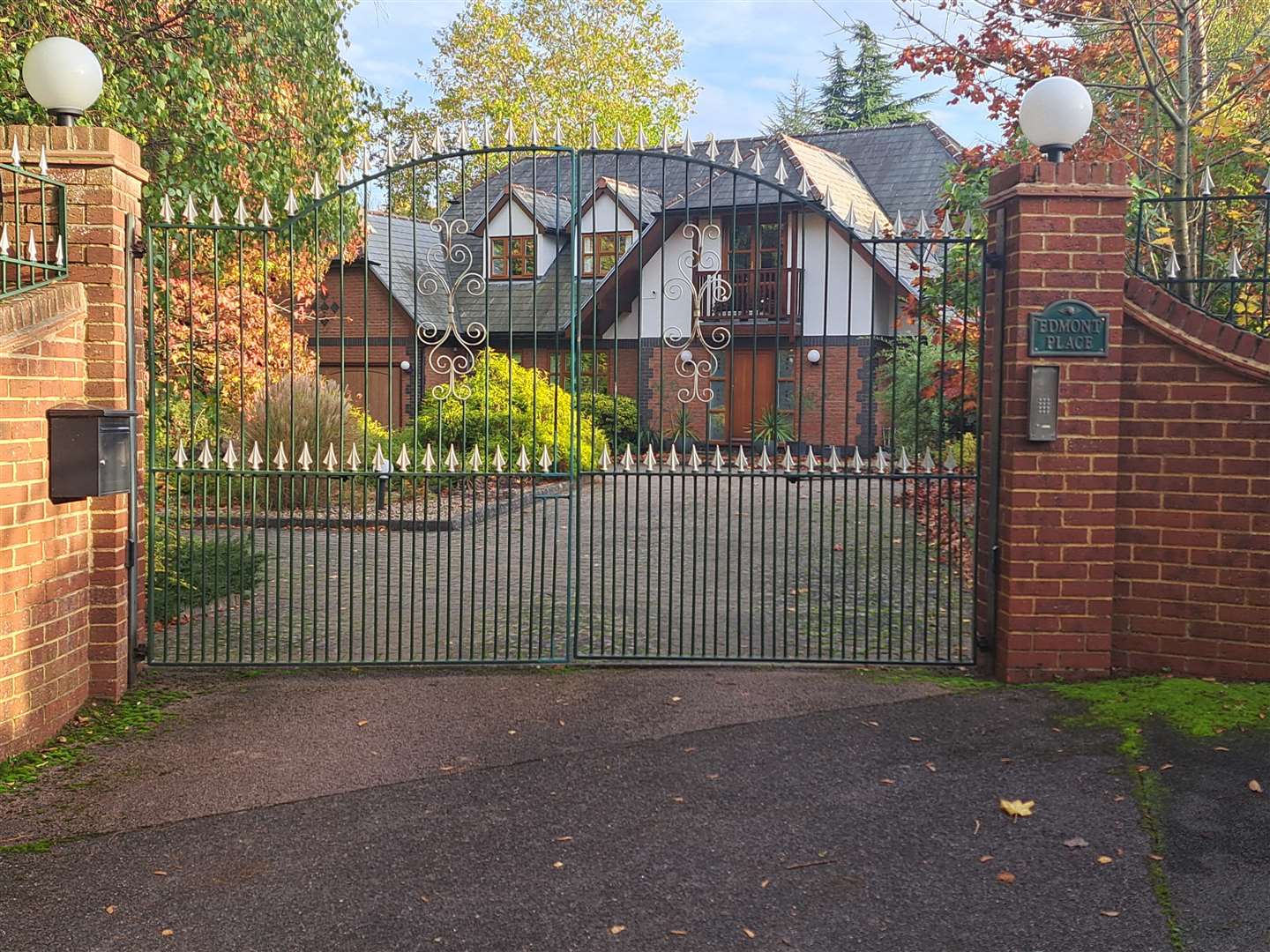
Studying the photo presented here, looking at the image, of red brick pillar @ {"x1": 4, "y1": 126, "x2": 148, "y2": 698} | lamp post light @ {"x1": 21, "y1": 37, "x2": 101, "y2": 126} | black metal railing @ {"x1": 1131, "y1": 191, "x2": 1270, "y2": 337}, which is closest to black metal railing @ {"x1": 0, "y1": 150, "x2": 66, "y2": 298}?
red brick pillar @ {"x1": 4, "y1": 126, "x2": 148, "y2": 698}

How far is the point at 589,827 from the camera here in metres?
3.95

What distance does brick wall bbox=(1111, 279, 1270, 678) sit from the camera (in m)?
5.46

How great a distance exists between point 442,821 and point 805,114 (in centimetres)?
4033

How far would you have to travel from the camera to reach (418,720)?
17.0ft

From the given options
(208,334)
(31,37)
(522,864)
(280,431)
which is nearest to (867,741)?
(522,864)

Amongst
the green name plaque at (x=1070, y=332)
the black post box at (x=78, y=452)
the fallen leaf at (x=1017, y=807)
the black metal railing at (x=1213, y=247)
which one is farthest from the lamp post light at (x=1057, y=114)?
the black post box at (x=78, y=452)

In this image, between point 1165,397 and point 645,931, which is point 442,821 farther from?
point 1165,397

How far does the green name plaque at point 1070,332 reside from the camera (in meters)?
5.48

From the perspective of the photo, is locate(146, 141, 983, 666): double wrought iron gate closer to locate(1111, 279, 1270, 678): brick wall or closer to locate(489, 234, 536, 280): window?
locate(489, 234, 536, 280): window

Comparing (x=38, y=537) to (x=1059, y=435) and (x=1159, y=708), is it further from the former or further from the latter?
(x=1159, y=708)

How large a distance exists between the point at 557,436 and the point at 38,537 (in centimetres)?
311

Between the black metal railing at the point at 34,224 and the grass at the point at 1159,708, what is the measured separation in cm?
511

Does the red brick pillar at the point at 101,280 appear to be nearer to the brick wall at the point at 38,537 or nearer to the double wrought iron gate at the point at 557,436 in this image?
the brick wall at the point at 38,537

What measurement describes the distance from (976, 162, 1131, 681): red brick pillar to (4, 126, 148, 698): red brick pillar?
432 centimetres
